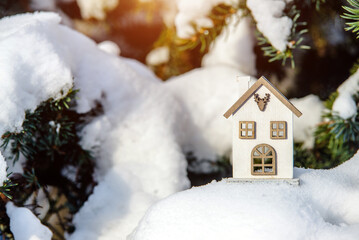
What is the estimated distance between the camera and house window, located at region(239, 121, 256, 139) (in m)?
0.77

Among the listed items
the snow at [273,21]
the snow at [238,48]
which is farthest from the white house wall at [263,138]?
the snow at [238,48]

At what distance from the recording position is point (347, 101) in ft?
2.95

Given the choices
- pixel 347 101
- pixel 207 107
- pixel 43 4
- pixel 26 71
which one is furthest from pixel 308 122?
pixel 43 4

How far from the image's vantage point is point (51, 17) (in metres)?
0.93

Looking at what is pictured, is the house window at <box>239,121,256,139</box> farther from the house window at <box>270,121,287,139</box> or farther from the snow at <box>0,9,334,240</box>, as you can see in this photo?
the snow at <box>0,9,334,240</box>

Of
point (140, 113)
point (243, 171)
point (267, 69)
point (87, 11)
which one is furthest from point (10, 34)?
point (267, 69)

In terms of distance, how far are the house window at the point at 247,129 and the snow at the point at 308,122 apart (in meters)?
0.32

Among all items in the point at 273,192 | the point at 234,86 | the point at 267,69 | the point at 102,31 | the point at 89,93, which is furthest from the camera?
the point at 102,31

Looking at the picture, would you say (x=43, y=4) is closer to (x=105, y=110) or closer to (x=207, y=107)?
(x=105, y=110)

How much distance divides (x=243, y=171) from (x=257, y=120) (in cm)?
10

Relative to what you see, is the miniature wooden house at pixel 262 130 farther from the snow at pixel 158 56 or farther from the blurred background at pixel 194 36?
the snow at pixel 158 56

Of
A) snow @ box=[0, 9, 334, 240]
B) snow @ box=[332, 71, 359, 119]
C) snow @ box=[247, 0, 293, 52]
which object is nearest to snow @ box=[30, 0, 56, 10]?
snow @ box=[0, 9, 334, 240]

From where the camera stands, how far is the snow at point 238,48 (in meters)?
1.15

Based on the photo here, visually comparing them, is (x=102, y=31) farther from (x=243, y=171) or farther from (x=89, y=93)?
(x=243, y=171)
